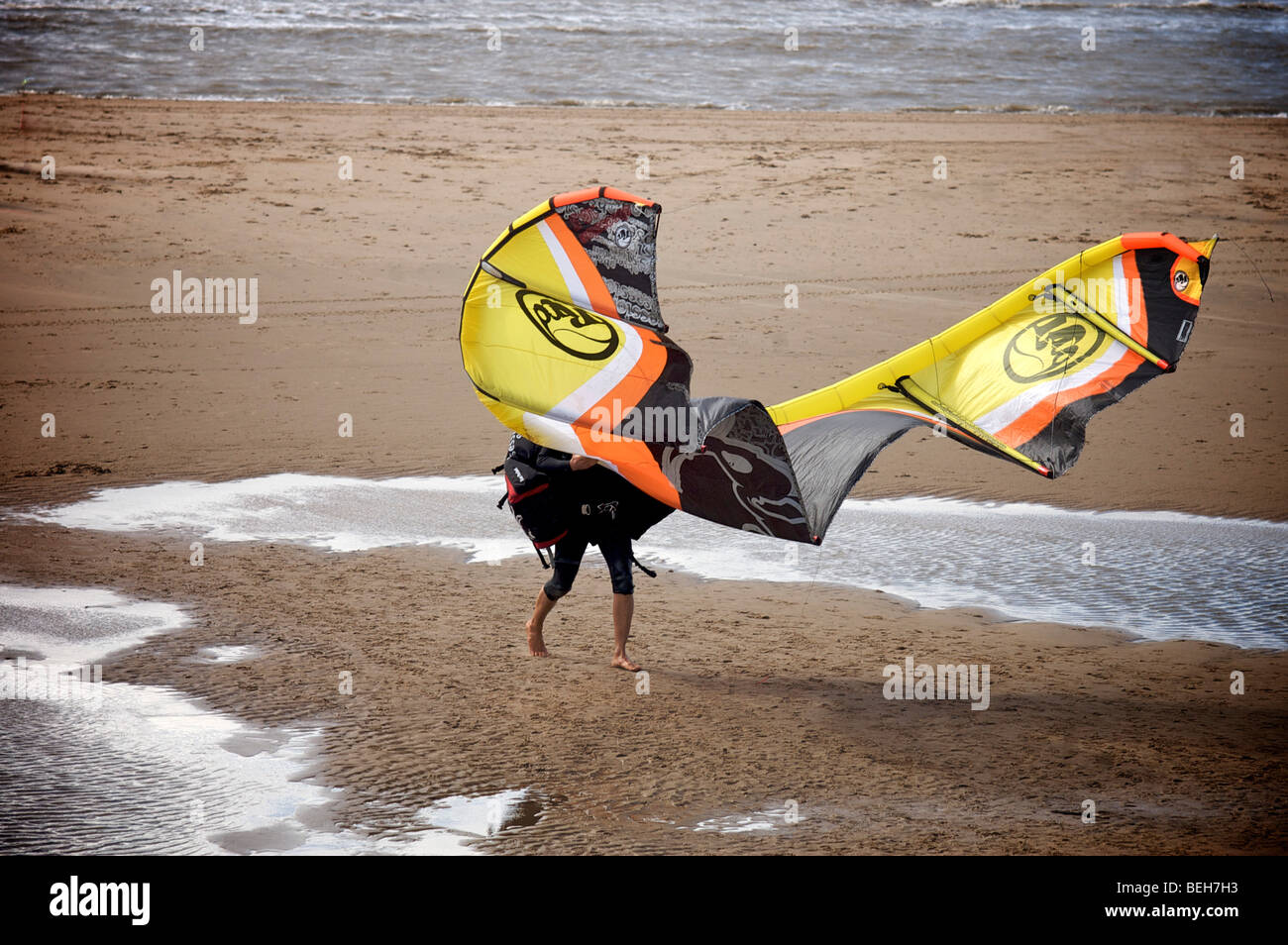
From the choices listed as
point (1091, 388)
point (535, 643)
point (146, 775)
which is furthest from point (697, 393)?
point (146, 775)

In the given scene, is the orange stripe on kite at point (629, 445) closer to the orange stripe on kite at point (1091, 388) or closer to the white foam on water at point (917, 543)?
the orange stripe on kite at point (1091, 388)

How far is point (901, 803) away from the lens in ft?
17.7

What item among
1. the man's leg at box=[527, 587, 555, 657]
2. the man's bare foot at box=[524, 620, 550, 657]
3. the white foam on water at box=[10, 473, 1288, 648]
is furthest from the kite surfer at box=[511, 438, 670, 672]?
the white foam on water at box=[10, 473, 1288, 648]

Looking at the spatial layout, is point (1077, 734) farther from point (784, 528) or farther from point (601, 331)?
point (601, 331)

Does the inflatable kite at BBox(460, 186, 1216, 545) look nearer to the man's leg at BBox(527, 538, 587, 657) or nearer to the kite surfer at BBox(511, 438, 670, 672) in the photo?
the kite surfer at BBox(511, 438, 670, 672)

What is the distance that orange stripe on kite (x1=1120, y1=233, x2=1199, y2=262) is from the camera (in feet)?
21.2

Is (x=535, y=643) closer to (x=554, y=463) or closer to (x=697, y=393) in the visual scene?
(x=554, y=463)

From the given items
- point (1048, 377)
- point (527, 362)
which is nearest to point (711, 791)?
point (527, 362)

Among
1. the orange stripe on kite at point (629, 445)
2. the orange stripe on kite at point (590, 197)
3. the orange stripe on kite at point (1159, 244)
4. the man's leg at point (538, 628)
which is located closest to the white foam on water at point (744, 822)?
the orange stripe on kite at point (629, 445)

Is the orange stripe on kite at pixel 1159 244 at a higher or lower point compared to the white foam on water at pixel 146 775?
higher

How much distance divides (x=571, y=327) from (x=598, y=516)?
0.98 metres

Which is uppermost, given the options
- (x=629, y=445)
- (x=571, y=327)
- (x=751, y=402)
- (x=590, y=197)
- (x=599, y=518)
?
(x=590, y=197)

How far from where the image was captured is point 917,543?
28.9ft

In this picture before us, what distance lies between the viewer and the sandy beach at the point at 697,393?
5.66 metres
